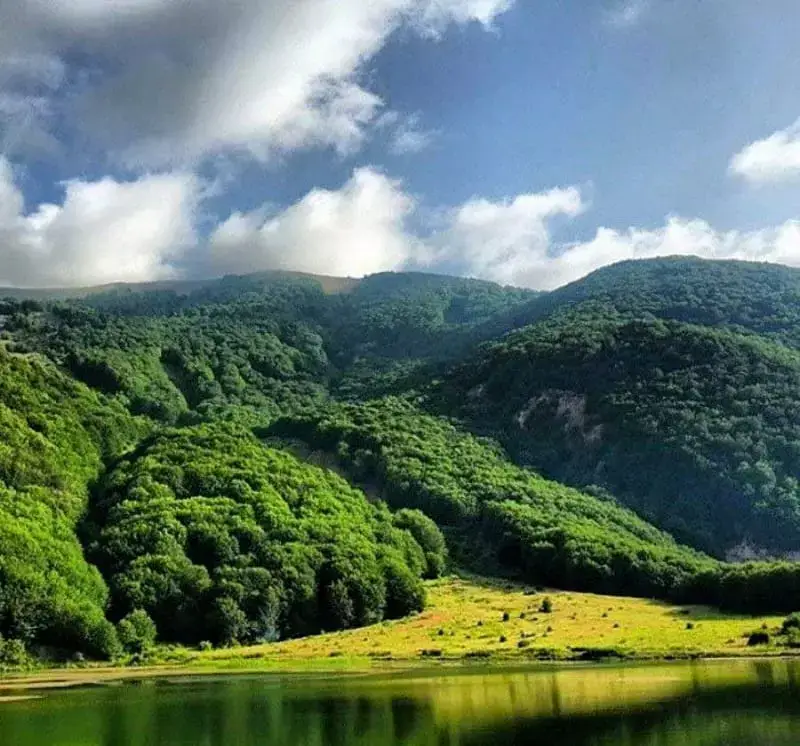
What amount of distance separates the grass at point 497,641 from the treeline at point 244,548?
6.08 meters

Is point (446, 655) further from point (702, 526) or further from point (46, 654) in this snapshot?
point (702, 526)

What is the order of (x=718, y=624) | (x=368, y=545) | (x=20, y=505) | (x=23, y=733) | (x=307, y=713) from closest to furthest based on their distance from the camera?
(x=23, y=733) → (x=307, y=713) → (x=718, y=624) → (x=20, y=505) → (x=368, y=545)

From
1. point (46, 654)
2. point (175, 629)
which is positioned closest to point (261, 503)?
point (175, 629)

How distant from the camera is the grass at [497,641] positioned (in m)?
84.6

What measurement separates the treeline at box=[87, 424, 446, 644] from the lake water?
47.4m

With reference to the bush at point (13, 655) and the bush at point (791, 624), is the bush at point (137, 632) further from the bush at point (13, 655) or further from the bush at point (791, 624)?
the bush at point (791, 624)

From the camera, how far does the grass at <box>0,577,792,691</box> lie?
84.6m

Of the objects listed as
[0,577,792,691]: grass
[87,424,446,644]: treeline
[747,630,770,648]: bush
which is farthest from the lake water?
[87,424,446,644]: treeline

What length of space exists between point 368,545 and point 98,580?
41134 mm

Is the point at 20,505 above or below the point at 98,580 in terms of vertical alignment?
above

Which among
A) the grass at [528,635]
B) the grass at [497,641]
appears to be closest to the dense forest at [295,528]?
the grass at [497,641]

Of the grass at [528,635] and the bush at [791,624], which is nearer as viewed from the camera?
the bush at [791,624]

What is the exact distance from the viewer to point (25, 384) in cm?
17625

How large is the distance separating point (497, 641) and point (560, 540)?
5601 centimetres
